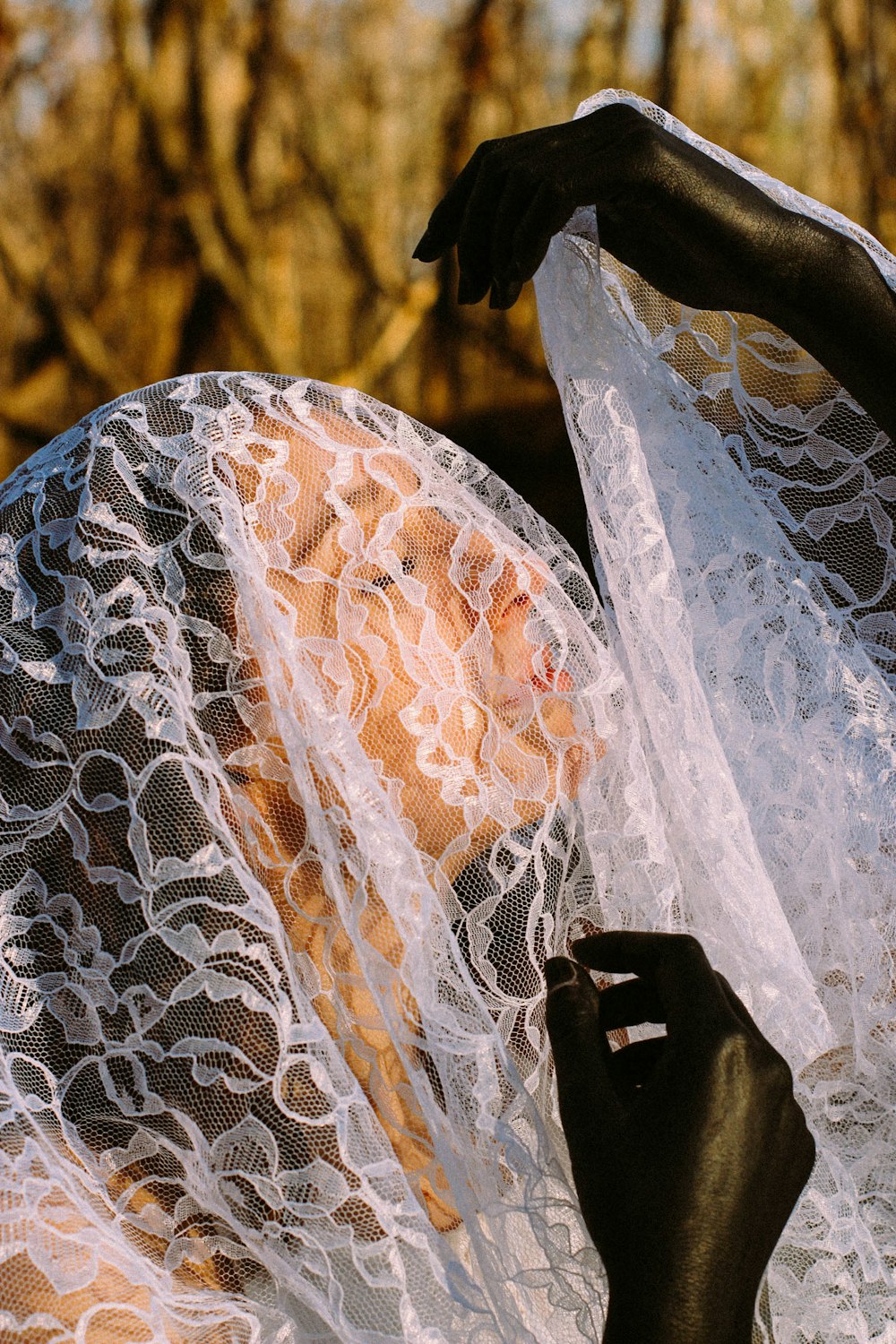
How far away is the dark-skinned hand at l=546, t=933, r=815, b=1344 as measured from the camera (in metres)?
0.51

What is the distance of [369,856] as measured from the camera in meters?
0.65

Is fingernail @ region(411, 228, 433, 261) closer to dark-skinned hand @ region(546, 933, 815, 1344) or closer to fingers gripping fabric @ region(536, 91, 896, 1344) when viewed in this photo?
fingers gripping fabric @ region(536, 91, 896, 1344)

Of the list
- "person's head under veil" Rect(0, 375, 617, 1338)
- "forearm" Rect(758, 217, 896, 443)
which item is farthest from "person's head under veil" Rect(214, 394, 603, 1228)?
"forearm" Rect(758, 217, 896, 443)

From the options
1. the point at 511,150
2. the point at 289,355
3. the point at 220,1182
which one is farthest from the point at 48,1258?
the point at 289,355

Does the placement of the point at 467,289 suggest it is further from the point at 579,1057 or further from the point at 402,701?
the point at 579,1057

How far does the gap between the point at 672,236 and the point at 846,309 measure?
0.49 ft

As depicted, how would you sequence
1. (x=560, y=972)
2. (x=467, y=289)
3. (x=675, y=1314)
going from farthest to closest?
(x=467, y=289), (x=560, y=972), (x=675, y=1314)

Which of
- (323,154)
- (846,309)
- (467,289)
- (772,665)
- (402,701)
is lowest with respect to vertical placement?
(772,665)

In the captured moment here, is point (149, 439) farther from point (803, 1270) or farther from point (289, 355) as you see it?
point (289, 355)

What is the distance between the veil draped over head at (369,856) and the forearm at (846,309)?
0.15m

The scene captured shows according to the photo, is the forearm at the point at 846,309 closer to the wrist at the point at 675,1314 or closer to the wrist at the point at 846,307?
the wrist at the point at 846,307

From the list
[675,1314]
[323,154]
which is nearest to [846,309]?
[675,1314]

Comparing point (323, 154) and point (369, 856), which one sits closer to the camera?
point (369, 856)

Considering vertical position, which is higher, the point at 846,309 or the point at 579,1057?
the point at 846,309
